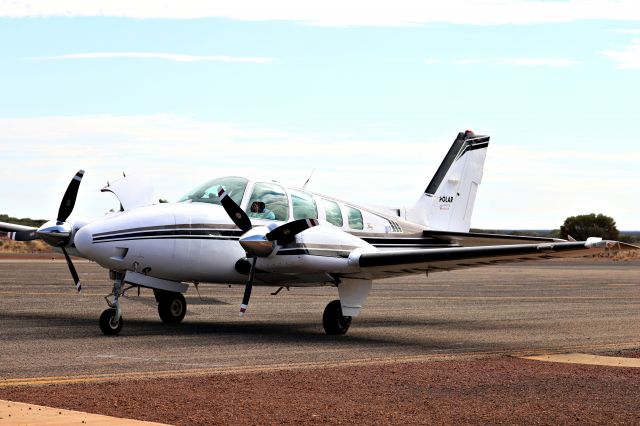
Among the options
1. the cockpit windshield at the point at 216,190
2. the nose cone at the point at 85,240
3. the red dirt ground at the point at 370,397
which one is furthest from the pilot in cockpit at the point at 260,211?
the red dirt ground at the point at 370,397

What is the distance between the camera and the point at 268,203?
68.3ft

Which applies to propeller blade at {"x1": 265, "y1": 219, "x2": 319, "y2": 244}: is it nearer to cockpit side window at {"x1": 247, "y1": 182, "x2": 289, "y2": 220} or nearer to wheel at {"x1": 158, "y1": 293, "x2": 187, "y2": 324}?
cockpit side window at {"x1": 247, "y1": 182, "x2": 289, "y2": 220}

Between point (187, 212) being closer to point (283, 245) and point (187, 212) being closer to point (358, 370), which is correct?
point (283, 245)

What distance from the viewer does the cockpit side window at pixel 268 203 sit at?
20.7m

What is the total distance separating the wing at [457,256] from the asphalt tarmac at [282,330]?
1360 mm

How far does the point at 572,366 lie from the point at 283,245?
6.23 m

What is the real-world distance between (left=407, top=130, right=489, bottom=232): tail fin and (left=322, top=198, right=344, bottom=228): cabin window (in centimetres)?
510

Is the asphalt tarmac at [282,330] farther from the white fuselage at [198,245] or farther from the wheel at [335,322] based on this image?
the white fuselage at [198,245]

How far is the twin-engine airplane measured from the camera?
63.6 feet

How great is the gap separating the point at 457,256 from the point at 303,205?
12.1 feet

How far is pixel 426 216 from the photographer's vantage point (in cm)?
2614

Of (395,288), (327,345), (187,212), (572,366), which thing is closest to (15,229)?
(187,212)

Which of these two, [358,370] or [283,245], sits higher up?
[283,245]

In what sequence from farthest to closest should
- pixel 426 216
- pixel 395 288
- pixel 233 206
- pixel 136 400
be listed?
pixel 395 288 → pixel 426 216 → pixel 233 206 → pixel 136 400
